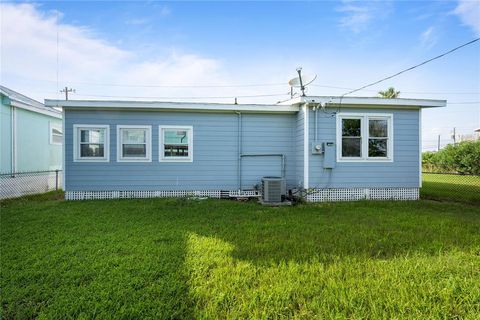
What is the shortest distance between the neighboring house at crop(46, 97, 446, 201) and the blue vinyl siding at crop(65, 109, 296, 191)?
3 cm

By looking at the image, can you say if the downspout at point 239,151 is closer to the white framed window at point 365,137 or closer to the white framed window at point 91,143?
the white framed window at point 365,137

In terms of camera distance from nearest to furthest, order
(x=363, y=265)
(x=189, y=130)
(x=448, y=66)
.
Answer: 1. (x=363, y=265)
2. (x=189, y=130)
3. (x=448, y=66)

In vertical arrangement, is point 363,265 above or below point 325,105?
below

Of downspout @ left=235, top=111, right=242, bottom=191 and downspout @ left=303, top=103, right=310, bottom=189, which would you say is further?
downspout @ left=235, top=111, right=242, bottom=191

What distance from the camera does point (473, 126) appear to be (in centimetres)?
2755

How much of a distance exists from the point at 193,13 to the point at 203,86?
495 inches

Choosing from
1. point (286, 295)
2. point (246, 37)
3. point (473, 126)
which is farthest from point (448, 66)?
point (473, 126)

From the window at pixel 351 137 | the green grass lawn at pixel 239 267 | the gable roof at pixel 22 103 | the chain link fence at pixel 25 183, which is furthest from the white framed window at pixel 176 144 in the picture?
the gable roof at pixel 22 103

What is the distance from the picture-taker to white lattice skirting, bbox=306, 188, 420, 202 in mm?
7242

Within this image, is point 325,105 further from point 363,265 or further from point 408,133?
point 363,265

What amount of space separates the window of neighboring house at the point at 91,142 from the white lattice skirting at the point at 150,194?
0.96 meters

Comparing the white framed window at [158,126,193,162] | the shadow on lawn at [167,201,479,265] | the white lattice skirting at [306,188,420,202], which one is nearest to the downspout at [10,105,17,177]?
the white framed window at [158,126,193,162]

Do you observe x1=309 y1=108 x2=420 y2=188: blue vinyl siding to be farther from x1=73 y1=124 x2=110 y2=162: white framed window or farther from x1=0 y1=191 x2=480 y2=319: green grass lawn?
x1=73 y1=124 x2=110 y2=162: white framed window

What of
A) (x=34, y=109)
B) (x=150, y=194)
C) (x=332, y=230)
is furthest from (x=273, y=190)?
(x=34, y=109)
